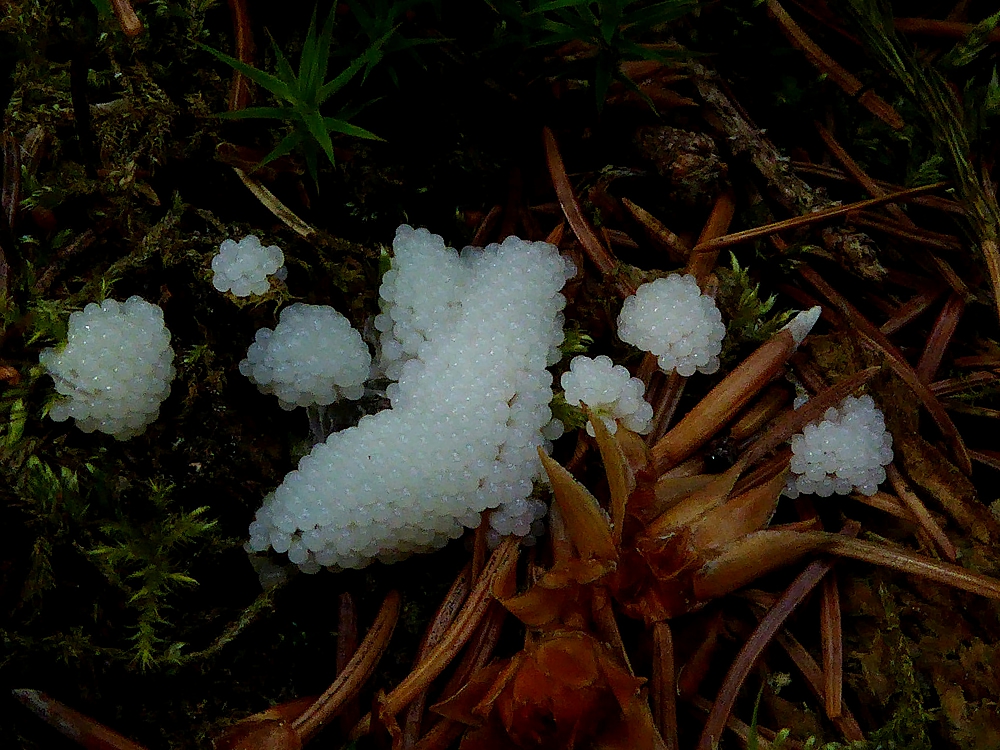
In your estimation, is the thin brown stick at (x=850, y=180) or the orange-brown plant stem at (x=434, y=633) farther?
the thin brown stick at (x=850, y=180)

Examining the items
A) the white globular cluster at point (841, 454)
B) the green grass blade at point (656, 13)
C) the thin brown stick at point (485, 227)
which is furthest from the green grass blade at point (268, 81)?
the white globular cluster at point (841, 454)

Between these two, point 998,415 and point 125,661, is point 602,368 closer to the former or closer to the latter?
point 998,415

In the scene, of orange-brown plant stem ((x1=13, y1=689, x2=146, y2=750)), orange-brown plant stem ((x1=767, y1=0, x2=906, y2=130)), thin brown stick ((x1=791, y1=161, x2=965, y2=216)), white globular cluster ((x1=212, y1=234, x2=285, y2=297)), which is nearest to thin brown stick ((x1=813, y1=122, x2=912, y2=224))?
thin brown stick ((x1=791, y1=161, x2=965, y2=216))

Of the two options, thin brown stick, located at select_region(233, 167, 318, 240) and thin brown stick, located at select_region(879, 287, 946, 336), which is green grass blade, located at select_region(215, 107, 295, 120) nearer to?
thin brown stick, located at select_region(233, 167, 318, 240)

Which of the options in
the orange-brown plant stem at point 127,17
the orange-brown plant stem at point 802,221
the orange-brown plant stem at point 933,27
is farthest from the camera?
the orange-brown plant stem at point 933,27

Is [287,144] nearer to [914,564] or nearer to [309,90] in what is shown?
[309,90]

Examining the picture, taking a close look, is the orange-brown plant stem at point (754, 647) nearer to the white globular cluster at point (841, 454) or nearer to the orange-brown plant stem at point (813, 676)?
the orange-brown plant stem at point (813, 676)
